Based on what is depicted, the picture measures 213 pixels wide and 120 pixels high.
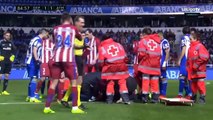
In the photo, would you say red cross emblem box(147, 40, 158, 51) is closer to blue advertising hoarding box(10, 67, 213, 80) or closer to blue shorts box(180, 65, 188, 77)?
blue shorts box(180, 65, 188, 77)

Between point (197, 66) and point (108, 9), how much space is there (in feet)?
90.5

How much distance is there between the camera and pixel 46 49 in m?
12.5

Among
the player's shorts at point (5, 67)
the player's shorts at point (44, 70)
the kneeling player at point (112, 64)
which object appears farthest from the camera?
the player's shorts at point (5, 67)

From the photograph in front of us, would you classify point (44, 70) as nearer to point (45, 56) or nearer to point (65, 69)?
point (45, 56)

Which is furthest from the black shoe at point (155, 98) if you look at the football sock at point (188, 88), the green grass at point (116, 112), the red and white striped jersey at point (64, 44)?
the red and white striped jersey at point (64, 44)

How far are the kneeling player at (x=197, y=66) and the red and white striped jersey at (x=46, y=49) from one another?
4.10 meters

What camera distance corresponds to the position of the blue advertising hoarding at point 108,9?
38375mm

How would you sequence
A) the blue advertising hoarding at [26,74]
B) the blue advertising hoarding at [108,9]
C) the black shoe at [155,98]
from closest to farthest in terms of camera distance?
the black shoe at [155,98] → the blue advertising hoarding at [26,74] → the blue advertising hoarding at [108,9]

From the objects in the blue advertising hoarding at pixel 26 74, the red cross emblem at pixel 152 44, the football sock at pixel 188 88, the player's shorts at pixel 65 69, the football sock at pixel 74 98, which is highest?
the red cross emblem at pixel 152 44

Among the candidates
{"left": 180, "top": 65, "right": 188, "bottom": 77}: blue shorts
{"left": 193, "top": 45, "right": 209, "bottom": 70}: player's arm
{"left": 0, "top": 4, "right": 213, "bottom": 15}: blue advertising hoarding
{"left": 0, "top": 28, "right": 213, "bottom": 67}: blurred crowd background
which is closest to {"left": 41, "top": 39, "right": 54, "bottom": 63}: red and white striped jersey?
{"left": 180, "top": 65, "right": 188, "bottom": 77}: blue shorts

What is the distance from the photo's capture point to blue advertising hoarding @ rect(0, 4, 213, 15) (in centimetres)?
3838

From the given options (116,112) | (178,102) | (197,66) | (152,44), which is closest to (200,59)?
(197,66)

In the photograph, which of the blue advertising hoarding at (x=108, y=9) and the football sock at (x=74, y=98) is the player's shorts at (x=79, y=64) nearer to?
the football sock at (x=74, y=98)

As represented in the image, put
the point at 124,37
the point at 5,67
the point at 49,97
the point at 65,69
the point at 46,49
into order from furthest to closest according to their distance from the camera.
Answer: the point at 124,37 < the point at 5,67 < the point at 46,49 < the point at 65,69 < the point at 49,97
